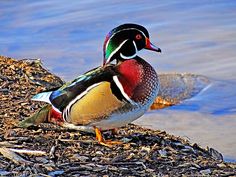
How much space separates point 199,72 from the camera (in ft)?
23.9

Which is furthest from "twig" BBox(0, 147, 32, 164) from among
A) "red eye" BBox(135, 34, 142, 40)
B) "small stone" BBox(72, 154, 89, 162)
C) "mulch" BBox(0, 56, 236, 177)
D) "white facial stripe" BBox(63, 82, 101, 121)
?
"red eye" BBox(135, 34, 142, 40)

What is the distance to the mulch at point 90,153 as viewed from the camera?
4141mm

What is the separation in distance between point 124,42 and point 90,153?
69 cm

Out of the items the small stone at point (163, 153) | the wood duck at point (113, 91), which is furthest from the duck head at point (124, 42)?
the small stone at point (163, 153)

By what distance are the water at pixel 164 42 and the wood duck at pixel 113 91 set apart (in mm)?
1228

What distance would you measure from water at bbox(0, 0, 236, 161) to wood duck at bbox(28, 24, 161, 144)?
4.03 feet

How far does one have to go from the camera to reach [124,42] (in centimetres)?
465

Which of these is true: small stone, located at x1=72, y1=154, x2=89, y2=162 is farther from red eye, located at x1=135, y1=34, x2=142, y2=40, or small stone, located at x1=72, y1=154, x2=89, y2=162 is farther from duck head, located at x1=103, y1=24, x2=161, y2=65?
red eye, located at x1=135, y1=34, x2=142, y2=40

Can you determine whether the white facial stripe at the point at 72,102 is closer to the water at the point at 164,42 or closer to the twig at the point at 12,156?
the twig at the point at 12,156

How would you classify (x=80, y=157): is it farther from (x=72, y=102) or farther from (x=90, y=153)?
(x=72, y=102)

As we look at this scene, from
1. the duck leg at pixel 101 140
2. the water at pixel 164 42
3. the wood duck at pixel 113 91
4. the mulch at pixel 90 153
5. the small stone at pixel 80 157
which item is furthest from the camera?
the water at pixel 164 42

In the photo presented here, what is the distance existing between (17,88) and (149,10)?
3751 millimetres

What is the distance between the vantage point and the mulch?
4141 mm

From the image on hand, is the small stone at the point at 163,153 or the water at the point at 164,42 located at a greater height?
the water at the point at 164,42
